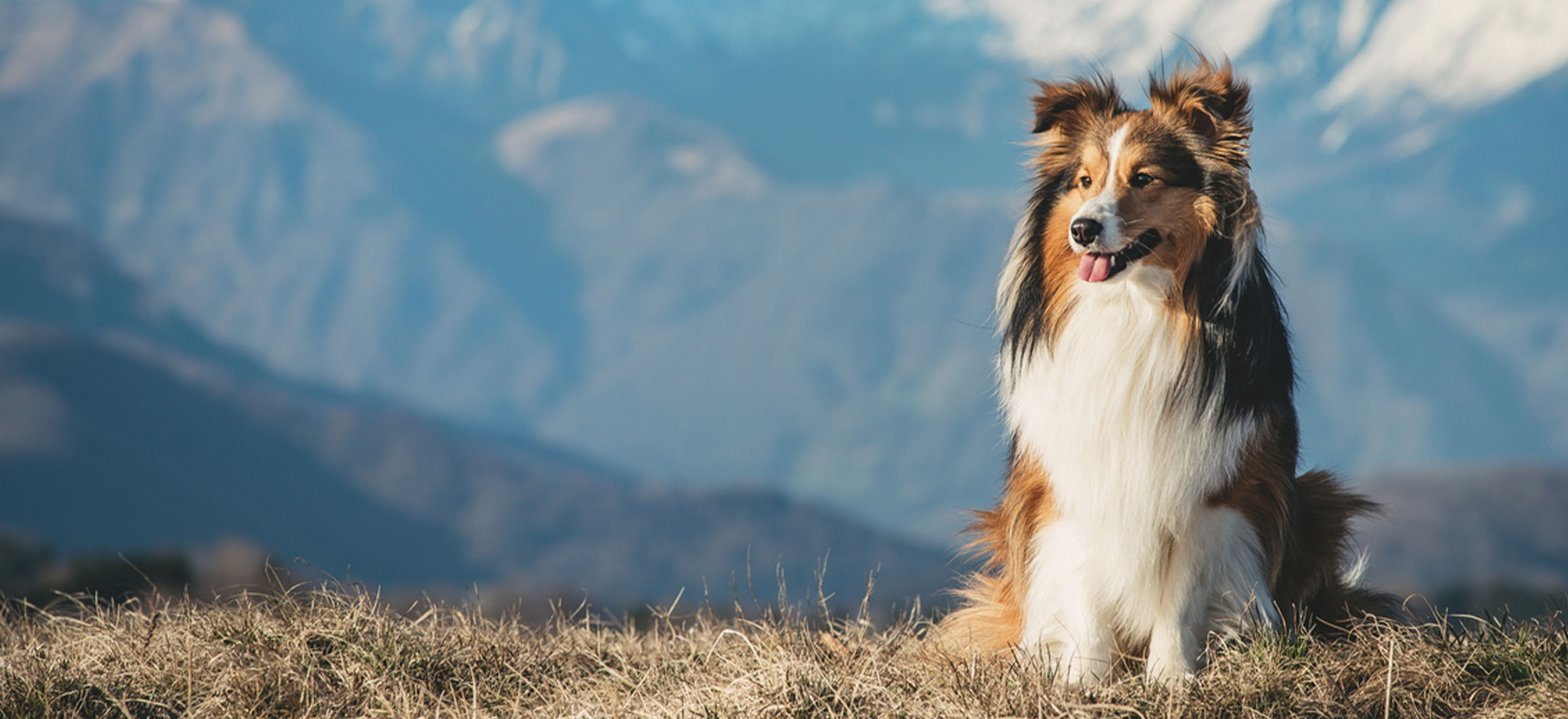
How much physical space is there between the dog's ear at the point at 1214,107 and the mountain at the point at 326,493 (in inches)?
4192

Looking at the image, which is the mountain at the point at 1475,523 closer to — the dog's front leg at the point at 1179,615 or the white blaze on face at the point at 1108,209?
the dog's front leg at the point at 1179,615

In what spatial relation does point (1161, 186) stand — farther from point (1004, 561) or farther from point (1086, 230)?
point (1004, 561)

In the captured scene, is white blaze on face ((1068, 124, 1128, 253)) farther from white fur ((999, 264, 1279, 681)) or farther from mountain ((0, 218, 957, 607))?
mountain ((0, 218, 957, 607))

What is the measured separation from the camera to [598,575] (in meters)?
136

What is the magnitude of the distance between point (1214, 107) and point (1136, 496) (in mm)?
1239

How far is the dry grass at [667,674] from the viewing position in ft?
12.3

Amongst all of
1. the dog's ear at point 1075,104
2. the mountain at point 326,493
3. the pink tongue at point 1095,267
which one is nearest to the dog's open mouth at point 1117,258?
the pink tongue at point 1095,267

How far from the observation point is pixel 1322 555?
14.0ft

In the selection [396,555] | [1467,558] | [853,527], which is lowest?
[396,555]

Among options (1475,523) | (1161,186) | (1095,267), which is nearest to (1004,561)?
(1095,267)

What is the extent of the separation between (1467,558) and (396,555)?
328 ft

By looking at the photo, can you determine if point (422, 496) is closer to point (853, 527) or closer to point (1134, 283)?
point (853, 527)

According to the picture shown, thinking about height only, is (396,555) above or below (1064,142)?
below

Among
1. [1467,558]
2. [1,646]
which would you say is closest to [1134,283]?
[1,646]
